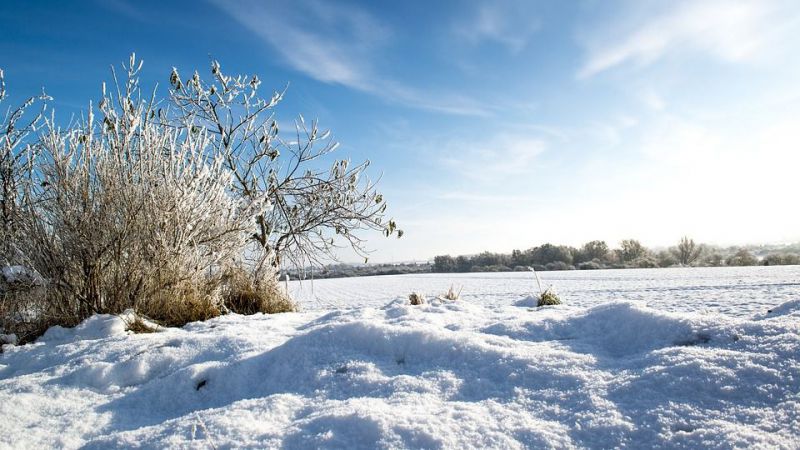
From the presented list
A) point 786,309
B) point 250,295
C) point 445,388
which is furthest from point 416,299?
point 786,309

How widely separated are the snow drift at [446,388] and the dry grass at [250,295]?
2.24m

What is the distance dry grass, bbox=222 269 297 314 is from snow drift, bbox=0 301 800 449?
224 cm

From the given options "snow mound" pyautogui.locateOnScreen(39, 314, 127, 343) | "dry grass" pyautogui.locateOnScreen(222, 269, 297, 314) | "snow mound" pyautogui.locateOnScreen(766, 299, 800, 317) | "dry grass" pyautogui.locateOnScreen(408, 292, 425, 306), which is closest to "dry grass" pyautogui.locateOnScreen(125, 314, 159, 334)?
"snow mound" pyautogui.locateOnScreen(39, 314, 127, 343)

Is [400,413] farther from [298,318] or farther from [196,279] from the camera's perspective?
[196,279]

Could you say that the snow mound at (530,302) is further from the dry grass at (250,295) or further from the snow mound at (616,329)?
the dry grass at (250,295)

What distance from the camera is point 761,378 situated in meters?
1.29

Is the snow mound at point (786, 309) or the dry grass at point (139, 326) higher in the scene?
the snow mound at point (786, 309)

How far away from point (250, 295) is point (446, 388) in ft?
12.2

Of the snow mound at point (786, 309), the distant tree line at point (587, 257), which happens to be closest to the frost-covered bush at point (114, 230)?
the snow mound at point (786, 309)

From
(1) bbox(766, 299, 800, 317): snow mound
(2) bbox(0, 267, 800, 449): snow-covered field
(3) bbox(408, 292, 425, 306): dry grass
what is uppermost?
(1) bbox(766, 299, 800, 317): snow mound

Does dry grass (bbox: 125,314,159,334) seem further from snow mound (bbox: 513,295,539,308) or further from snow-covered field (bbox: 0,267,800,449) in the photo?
snow mound (bbox: 513,295,539,308)

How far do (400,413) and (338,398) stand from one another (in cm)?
37

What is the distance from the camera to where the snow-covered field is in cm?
120

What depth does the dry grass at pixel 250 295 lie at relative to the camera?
4.73m
